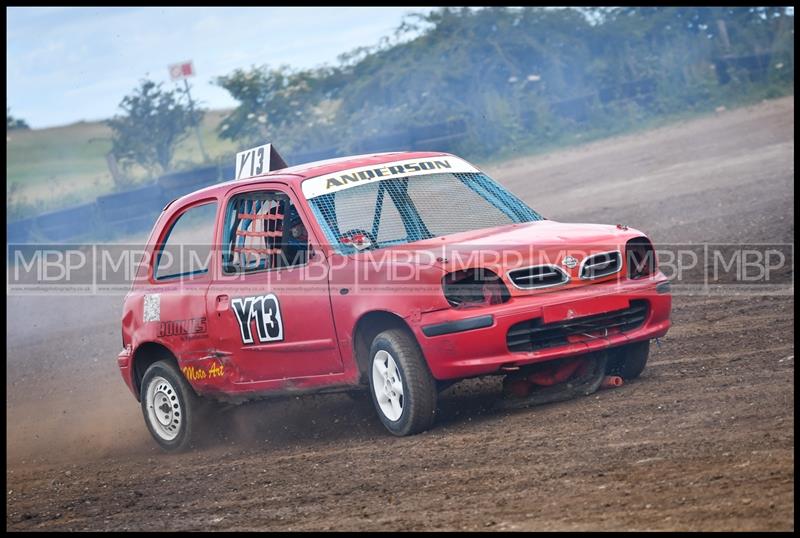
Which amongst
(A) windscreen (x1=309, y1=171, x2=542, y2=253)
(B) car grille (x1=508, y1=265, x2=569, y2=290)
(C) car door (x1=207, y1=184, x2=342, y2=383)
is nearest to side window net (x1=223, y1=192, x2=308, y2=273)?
(C) car door (x1=207, y1=184, x2=342, y2=383)

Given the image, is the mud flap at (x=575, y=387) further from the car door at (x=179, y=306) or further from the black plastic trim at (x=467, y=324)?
the car door at (x=179, y=306)

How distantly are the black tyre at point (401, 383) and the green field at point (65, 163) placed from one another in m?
21.4

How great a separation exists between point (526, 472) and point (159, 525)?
179 centimetres

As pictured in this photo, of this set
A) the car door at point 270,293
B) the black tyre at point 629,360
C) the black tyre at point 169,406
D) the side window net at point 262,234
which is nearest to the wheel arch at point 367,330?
the car door at point 270,293

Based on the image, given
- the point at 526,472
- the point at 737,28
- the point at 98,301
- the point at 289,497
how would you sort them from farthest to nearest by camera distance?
1. the point at 737,28
2. the point at 98,301
3. the point at 289,497
4. the point at 526,472

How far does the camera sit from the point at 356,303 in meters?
6.94

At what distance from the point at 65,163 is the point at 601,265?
136 ft

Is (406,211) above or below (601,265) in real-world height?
above

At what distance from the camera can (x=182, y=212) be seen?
8516mm

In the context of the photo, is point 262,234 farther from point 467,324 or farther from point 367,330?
point 467,324

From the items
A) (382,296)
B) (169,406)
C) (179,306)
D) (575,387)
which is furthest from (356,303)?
(169,406)

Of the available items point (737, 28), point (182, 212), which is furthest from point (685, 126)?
point (182, 212)

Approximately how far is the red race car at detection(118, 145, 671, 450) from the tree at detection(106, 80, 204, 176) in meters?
20.7

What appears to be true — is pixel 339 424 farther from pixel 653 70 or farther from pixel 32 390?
pixel 653 70
